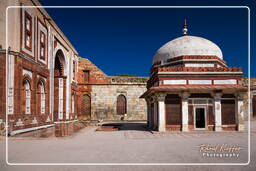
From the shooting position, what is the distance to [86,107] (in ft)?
103

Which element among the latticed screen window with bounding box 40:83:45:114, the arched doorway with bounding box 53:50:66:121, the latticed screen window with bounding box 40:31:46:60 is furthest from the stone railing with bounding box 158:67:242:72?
the arched doorway with bounding box 53:50:66:121

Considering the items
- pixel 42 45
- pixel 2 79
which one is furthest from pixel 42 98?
pixel 2 79

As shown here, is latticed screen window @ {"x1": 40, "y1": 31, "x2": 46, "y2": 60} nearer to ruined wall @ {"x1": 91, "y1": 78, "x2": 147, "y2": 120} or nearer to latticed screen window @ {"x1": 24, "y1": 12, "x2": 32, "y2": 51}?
latticed screen window @ {"x1": 24, "y1": 12, "x2": 32, "y2": 51}

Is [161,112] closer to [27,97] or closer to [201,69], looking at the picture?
[201,69]

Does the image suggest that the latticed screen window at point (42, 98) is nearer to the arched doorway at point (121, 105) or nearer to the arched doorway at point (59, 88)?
the arched doorway at point (59, 88)

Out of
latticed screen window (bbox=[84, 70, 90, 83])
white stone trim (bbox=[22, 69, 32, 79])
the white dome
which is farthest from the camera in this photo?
latticed screen window (bbox=[84, 70, 90, 83])

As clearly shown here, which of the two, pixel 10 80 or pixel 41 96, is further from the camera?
pixel 41 96

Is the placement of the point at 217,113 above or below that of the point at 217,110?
below

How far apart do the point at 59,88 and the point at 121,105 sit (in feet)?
31.1

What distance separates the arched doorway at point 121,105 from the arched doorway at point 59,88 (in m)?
8.49

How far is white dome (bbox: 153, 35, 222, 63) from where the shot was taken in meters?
18.4

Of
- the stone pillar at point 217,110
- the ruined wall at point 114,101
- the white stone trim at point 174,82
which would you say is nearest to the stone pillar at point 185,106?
the white stone trim at point 174,82

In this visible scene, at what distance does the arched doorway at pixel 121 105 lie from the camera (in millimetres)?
31484

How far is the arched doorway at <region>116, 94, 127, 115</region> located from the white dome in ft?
41.4
